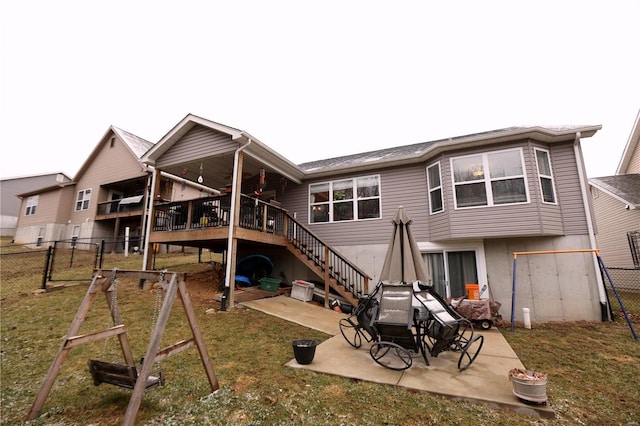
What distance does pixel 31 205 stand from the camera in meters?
21.1

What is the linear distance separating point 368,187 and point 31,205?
26.3m

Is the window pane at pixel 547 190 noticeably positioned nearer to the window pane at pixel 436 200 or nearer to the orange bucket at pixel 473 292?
the window pane at pixel 436 200

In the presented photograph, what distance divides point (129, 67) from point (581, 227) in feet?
69.1

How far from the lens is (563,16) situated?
9.40 meters

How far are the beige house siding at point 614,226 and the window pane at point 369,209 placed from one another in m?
10.6

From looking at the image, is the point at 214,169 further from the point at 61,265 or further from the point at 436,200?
the point at 61,265

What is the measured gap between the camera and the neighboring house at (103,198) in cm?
1775

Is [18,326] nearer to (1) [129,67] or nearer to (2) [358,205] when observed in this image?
(2) [358,205]

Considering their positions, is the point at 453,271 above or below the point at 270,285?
above

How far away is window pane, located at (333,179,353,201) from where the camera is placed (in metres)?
10.6

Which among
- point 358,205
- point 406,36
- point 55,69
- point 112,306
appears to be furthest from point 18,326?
point 406,36

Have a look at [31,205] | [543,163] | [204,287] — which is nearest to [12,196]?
[31,205]

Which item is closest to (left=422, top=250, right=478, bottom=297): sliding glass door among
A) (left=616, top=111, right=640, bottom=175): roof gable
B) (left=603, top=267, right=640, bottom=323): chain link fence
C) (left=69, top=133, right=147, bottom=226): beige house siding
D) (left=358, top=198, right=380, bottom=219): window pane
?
(left=358, top=198, right=380, bottom=219): window pane

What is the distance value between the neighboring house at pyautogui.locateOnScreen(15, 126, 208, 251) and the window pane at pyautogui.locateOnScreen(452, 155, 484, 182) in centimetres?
1688
